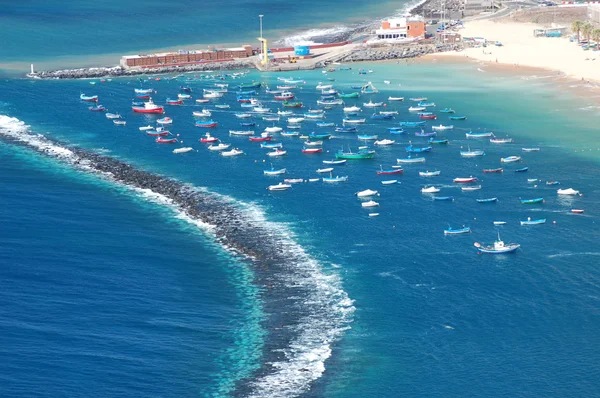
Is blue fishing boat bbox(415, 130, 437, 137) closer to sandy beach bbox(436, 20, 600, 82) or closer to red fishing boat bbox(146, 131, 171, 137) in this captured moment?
red fishing boat bbox(146, 131, 171, 137)

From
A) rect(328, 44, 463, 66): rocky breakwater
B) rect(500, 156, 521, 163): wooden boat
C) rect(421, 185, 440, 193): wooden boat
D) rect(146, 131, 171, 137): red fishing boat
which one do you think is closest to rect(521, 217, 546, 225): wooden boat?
rect(421, 185, 440, 193): wooden boat

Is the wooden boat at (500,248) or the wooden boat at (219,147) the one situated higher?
the wooden boat at (219,147)

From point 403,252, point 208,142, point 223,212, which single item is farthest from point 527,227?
point 208,142

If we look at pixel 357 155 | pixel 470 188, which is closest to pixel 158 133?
pixel 357 155

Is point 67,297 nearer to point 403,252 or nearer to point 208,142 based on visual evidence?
point 403,252

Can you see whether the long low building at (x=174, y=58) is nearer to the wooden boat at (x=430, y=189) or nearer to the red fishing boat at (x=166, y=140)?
the red fishing boat at (x=166, y=140)

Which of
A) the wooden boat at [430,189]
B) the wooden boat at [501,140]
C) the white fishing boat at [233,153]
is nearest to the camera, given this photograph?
the wooden boat at [430,189]

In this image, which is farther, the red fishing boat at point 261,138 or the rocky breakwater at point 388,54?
the rocky breakwater at point 388,54

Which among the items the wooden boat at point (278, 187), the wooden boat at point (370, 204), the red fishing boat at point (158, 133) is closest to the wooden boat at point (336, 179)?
the wooden boat at point (278, 187)

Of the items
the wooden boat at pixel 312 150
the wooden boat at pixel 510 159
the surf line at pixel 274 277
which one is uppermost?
the wooden boat at pixel 312 150
